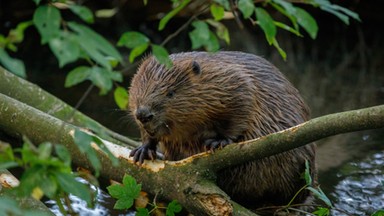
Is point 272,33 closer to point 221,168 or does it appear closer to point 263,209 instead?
point 221,168

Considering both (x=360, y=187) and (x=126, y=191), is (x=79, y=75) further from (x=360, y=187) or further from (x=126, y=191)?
(x=360, y=187)

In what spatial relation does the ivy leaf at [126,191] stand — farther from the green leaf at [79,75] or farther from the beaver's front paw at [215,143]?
the green leaf at [79,75]

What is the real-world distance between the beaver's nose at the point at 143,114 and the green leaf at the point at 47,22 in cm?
184

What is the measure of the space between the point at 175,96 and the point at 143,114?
1.01 ft

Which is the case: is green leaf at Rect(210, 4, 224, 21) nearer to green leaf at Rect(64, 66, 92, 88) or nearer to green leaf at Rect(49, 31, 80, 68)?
green leaf at Rect(64, 66, 92, 88)

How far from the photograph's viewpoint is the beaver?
392cm

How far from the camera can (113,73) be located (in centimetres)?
201

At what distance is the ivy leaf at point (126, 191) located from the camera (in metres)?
3.66

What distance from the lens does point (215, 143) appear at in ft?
12.2

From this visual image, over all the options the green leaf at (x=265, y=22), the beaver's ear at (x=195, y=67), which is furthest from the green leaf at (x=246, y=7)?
the beaver's ear at (x=195, y=67)

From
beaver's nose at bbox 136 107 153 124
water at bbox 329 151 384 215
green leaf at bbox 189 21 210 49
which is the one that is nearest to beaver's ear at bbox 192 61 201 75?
beaver's nose at bbox 136 107 153 124

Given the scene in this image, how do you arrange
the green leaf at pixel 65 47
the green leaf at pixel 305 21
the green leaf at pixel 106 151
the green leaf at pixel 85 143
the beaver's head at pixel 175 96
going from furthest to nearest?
the beaver's head at pixel 175 96, the green leaf at pixel 305 21, the green leaf at pixel 106 151, the green leaf at pixel 85 143, the green leaf at pixel 65 47

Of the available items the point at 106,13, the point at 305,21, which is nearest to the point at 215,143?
the point at 305,21

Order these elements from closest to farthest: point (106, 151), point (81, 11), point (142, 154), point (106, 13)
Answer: point (81, 11) < point (106, 151) < point (142, 154) < point (106, 13)
